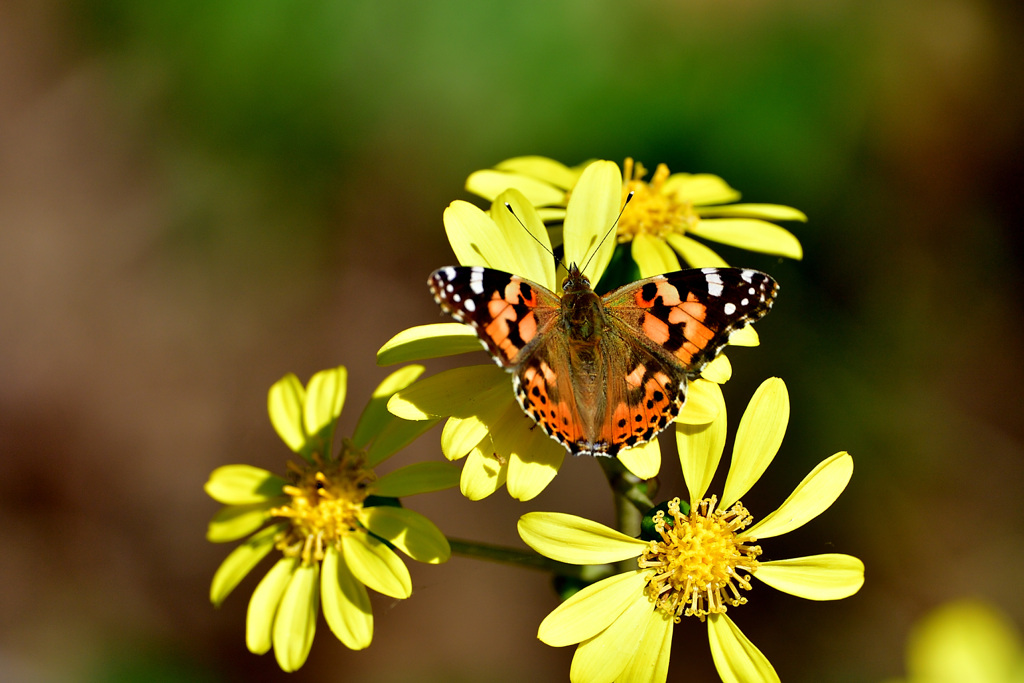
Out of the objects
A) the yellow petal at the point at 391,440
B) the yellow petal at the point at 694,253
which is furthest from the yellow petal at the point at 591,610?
the yellow petal at the point at 694,253

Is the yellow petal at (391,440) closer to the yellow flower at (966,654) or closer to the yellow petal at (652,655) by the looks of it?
the yellow petal at (652,655)

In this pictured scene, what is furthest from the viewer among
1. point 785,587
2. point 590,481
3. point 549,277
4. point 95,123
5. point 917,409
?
point 95,123

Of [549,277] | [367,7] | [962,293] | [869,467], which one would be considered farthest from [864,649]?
[367,7]

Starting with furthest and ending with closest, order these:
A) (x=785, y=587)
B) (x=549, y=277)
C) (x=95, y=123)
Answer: (x=95, y=123) < (x=549, y=277) < (x=785, y=587)

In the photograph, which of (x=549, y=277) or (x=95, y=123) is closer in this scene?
(x=549, y=277)

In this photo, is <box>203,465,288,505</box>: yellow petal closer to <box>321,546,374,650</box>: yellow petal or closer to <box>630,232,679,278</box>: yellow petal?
<box>321,546,374,650</box>: yellow petal

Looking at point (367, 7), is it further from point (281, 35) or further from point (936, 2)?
point (936, 2)

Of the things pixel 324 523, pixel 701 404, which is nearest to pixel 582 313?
pixel 701 404
